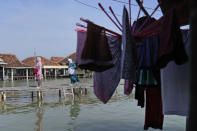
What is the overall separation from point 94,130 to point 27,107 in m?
5.29

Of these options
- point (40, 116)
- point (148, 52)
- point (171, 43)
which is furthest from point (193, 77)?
point (40, 116)

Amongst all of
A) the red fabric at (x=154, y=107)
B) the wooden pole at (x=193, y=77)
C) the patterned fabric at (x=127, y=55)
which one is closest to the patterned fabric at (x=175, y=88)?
Result: the red fabric at (x=154, y=107)

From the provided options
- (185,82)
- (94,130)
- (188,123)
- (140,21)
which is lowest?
(94,130)


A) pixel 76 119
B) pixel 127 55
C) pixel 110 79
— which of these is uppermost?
pixel 127 55

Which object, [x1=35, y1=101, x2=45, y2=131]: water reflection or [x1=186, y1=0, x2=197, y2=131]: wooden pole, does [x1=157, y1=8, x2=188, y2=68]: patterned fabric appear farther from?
[x1=35, y1=101, x2=45, y2=131]: water reflection

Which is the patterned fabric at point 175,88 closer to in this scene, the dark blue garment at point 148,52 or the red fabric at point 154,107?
the dark blue garment at point 148,52

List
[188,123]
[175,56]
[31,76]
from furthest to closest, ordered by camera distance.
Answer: [31,76] < [175,56] < [188,123]

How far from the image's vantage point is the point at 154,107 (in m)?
3.35

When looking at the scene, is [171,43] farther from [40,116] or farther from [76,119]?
[40,116]

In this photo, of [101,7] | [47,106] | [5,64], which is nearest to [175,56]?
[101,7]

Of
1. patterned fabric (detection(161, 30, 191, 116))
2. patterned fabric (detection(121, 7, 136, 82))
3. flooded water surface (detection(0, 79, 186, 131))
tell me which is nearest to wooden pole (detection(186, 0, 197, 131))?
patterned fabric (detection(121, 7, 136, 82))

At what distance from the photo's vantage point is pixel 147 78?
9.75 feet

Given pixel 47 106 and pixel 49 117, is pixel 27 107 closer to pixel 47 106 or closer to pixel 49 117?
pixel 47 106

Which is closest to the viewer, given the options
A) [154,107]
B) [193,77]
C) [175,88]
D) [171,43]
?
[193,77]
